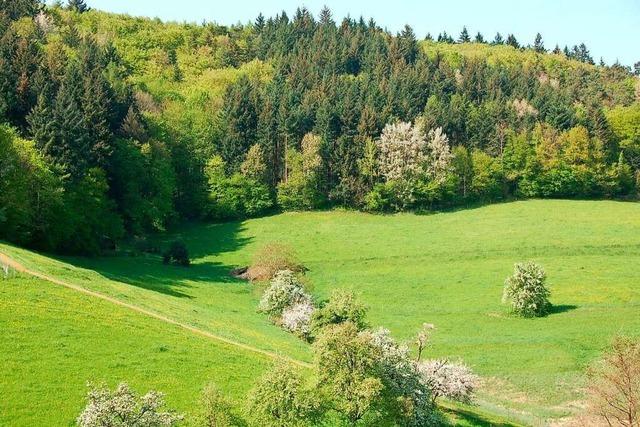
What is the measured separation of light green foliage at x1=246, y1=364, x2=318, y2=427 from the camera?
29578mm

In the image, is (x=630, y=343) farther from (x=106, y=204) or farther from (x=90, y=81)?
(x=90, y=81)

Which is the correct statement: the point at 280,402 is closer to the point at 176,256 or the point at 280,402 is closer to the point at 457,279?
the point at 457,279

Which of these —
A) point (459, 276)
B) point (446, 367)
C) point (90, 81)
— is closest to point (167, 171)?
point (90, 81)

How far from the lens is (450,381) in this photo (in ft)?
130

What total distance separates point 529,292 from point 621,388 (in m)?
33.2

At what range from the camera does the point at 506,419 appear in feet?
135

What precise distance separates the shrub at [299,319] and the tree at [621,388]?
28.8 metres

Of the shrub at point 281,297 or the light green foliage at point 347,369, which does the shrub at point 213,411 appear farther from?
the shrub at point 281,297

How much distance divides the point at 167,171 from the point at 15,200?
129 feet

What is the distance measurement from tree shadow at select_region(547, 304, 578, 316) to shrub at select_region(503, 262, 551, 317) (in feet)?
1.73

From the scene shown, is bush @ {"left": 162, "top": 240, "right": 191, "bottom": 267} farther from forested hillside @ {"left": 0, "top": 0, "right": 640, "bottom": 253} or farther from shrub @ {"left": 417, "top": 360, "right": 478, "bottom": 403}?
shrub @ {"left": 417, "top": 360, "right": 478, "bottom": 403}

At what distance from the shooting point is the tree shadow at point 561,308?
65.4 m

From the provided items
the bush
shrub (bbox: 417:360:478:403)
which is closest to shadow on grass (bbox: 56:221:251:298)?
the bush

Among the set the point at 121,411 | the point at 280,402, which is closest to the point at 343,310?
the point at 280,402
